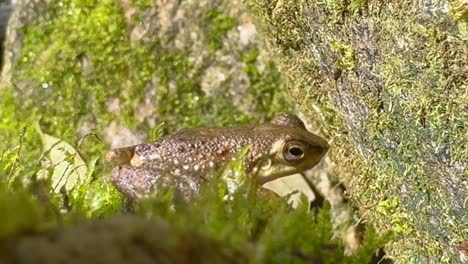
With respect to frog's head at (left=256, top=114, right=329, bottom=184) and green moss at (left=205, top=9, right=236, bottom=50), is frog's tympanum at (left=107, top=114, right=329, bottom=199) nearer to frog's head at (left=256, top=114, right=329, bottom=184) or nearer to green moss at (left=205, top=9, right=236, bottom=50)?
frog's head at (left=256, top=114, right=329, bottom=184)

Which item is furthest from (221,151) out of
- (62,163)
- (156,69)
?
(156,69)

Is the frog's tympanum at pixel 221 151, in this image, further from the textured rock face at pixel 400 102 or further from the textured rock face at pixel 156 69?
the textured rock face at pixel 156 69

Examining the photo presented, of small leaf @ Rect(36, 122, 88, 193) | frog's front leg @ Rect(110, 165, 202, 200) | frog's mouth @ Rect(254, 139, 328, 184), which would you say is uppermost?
small leaf @ Rect(36, 122, 88, 193)

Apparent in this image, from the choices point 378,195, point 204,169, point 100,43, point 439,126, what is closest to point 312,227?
point 439,126

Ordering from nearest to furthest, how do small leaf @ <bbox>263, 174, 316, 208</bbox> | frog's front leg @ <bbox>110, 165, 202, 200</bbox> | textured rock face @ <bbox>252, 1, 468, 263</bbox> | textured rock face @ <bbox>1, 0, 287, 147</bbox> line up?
textured rock face @ <bbox>252, 1, 468, 263</bbox> < frog's front leg @ <bbox>110, 165, 202, 200</bbox> < small leaf @ <bbox>263, 174, 316, 208</bbox> < textured rock face @ <bbox>1, 0, 287, 147</bbox>

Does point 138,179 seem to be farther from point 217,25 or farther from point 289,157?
point 217,25

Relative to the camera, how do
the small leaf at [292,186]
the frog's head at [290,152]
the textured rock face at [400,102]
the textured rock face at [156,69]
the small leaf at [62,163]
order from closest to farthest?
the textured rock face at [400,102] → the small leaf at [62,163] → the frog's head at [290,152] → the small leaf at [292,186] → the textured rock face at [156,69]

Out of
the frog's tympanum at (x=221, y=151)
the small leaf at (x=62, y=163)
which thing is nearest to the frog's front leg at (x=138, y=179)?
the frog's tympanum at (x=221, y=151)

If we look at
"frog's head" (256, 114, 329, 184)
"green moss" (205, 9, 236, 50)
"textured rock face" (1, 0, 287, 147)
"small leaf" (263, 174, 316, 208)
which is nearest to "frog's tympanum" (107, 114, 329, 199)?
"frog's head" (256, 114, 329, 184)
